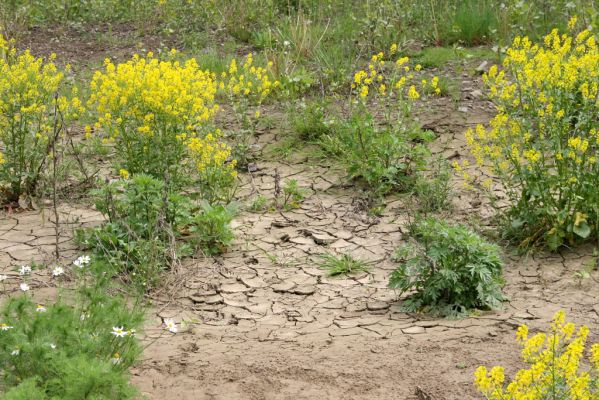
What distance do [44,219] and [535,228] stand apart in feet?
10.5

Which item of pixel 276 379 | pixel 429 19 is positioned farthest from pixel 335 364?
pixel 429 19

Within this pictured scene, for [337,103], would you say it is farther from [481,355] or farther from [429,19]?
[481,355]

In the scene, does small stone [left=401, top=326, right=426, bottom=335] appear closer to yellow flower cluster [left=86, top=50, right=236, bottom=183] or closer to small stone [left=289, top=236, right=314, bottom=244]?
small stone [left=289, top=236, right=314, bottom=244]

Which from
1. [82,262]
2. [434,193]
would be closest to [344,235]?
[434,193]

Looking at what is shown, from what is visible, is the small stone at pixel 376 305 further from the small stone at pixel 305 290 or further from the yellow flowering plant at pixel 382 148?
the yellow flowering plant at pixel 382 148

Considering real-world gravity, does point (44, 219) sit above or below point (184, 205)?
below

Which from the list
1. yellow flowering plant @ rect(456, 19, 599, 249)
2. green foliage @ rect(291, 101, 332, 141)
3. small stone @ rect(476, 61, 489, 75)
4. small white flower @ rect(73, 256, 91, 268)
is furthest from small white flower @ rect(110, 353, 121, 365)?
small stone @ rect(476, 61, 489, 75)

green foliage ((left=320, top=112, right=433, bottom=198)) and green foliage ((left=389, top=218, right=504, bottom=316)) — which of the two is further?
green foliage ((left=320, top=112, right=433, bottom=198))

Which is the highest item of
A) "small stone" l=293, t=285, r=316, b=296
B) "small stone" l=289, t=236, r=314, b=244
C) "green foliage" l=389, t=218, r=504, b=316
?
"green foliage" l=389, t=218, r=504, b=316

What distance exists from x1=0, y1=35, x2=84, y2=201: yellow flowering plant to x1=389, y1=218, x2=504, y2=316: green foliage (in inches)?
104

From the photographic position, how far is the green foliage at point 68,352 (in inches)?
129

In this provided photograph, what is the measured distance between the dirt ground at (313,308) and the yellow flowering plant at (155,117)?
56 cm

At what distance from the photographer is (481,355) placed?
4184mm

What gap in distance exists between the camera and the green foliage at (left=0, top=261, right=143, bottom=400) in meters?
3.28
